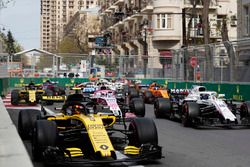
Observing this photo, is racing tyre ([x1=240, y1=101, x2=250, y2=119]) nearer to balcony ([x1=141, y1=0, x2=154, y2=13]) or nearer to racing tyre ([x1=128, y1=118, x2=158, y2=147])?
racing tyre ([x1=128, y1=118, x2=158, y2=147])

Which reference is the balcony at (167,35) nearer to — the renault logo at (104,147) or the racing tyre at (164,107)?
the racing tyre at (164,107)

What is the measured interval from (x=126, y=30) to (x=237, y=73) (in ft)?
152

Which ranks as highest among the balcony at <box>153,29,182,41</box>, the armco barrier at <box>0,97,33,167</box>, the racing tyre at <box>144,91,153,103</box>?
the balcony at <box>153,29,182,41</box>

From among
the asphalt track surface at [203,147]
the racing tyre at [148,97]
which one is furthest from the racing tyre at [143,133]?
the racing tyre at [148,97]

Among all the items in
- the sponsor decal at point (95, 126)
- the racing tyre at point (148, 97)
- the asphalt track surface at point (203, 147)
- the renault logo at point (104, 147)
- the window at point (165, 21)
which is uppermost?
the window at point (165, 21)

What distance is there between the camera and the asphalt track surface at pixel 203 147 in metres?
9.14

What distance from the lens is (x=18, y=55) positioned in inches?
1860

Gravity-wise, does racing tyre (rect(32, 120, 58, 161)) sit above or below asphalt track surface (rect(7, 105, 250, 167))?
above

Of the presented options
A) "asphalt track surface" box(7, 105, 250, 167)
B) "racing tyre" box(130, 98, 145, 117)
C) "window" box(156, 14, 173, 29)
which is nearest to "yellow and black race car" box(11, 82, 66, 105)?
"racing tyre" box(130, 98, 145, 117)

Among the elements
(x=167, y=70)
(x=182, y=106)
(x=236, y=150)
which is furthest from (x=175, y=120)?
(x=167, y=70)

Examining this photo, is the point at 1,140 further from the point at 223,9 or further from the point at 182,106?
the point at 223,9

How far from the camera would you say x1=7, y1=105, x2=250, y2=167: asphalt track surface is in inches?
360

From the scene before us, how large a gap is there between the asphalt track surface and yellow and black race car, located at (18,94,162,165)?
1.19 feet

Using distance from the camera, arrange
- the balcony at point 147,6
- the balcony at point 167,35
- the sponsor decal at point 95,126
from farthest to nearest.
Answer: the balcony at point 147,6
the balcony at point 167,35
the sponsor decal at point 95,126
